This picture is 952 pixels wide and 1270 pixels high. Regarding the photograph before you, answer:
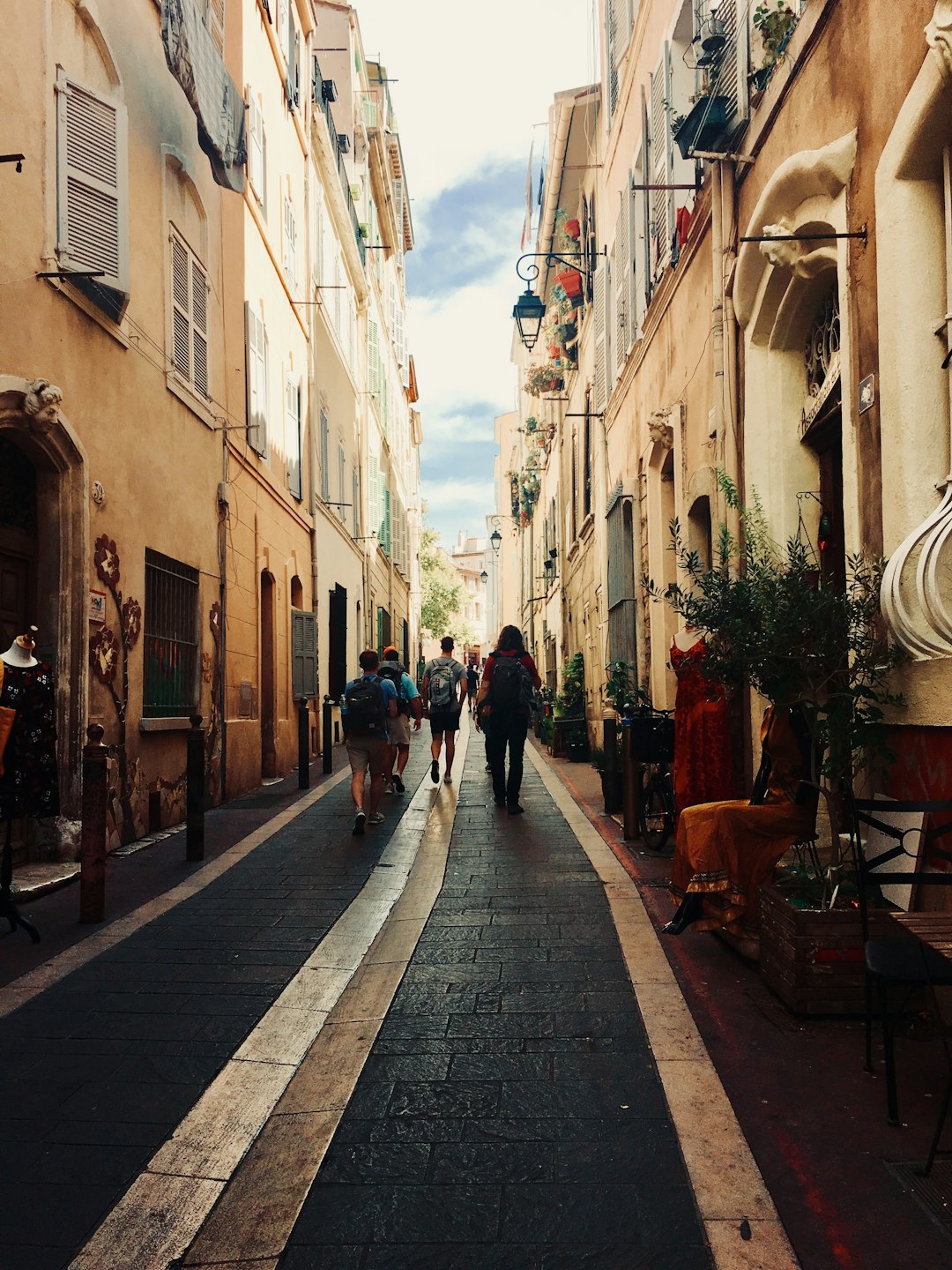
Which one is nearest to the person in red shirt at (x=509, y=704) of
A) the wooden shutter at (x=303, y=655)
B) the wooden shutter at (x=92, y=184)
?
the wooden shutter at (x=92, y=184)

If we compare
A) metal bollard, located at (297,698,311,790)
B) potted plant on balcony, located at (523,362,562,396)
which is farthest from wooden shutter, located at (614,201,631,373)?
potted plant on balcony, located at (523,362,562,396)

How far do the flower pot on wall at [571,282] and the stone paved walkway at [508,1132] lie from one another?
50.5 feet

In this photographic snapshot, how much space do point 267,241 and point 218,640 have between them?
20.5 feet

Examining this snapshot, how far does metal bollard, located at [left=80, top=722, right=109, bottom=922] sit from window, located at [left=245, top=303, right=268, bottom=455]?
26.5ft

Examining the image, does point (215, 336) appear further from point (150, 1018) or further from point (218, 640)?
point (150, 1018)

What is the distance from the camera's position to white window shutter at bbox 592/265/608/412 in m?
16.3

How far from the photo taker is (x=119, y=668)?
30.3 feet

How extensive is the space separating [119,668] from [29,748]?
341 centimetres

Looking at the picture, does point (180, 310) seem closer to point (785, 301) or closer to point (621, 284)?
point (621, 284)

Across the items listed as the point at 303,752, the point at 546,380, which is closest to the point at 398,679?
the point at 303,752

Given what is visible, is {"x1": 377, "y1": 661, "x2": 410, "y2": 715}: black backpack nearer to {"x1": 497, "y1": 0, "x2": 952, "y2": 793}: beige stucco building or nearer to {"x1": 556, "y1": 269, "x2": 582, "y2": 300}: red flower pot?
{"x1": 497, "y1": 0, "x2": 952, "y2": 793}: beige stucco building

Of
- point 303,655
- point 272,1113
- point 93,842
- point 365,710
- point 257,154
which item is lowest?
point 272,1113

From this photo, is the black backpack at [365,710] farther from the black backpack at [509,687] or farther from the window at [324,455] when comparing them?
the window at [324,455]

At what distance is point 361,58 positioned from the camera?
28.3 meters
